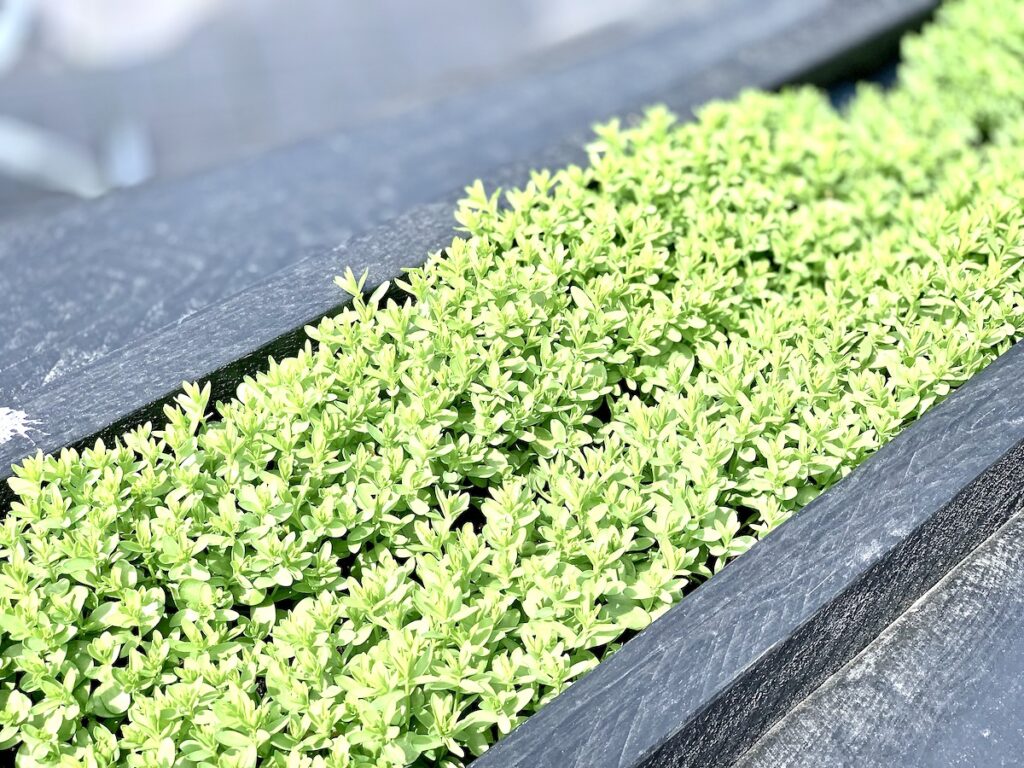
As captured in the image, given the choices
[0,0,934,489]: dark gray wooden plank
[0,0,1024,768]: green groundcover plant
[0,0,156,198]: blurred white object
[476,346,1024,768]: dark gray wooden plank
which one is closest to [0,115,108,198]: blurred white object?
[0,0,156,198]: blurred white object

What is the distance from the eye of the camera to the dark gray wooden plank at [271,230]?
2.26 meters

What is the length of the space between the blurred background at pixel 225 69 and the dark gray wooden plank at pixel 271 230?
0.55 metres

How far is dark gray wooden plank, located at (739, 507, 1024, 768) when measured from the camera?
1869 millimetres

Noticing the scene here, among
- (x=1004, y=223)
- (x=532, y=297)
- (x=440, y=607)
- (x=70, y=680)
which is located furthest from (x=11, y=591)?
(x=1004, y=223)

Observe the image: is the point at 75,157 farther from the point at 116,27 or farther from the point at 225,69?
the point at 225,69

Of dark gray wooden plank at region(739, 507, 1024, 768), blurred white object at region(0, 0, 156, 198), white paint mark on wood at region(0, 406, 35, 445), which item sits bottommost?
dark gray wooden plank at region(739, 507, 1024, 768)

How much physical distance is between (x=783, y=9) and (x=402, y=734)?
4.27 m

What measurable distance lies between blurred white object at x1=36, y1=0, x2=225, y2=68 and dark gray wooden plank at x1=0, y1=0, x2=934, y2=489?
4.89ft

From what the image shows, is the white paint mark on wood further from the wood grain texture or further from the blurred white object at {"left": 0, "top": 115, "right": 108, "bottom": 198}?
the blurred white object at {"left": 0, "top": 115, "right": 108, "bottom": 198}

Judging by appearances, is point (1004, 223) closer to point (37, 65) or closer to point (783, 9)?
point (783, 9)

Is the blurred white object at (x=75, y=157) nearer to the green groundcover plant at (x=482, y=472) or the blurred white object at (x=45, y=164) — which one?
the blurred white object at (x=45, y=164)

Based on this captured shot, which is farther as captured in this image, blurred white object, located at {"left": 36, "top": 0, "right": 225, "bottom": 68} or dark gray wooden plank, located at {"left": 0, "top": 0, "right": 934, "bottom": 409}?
blurred white object, located at {"left": 36, "top": 0, "right": 225, "bottom": 68}

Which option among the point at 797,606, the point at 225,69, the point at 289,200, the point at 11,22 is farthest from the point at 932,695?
the point at 225,69

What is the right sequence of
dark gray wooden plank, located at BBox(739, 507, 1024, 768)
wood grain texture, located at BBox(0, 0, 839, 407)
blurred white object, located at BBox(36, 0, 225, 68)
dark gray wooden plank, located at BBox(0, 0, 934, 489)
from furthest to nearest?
blurred white object, located at BBox(36, 0, 225, 68) < wood grain texture, located at BBox(0, 0, 839, 407) < dark gray wooden plank, located at BBox(0, 0, 934, 489) < dark gray wooden plank, located at BBox(739, 507, 1024, 768)
